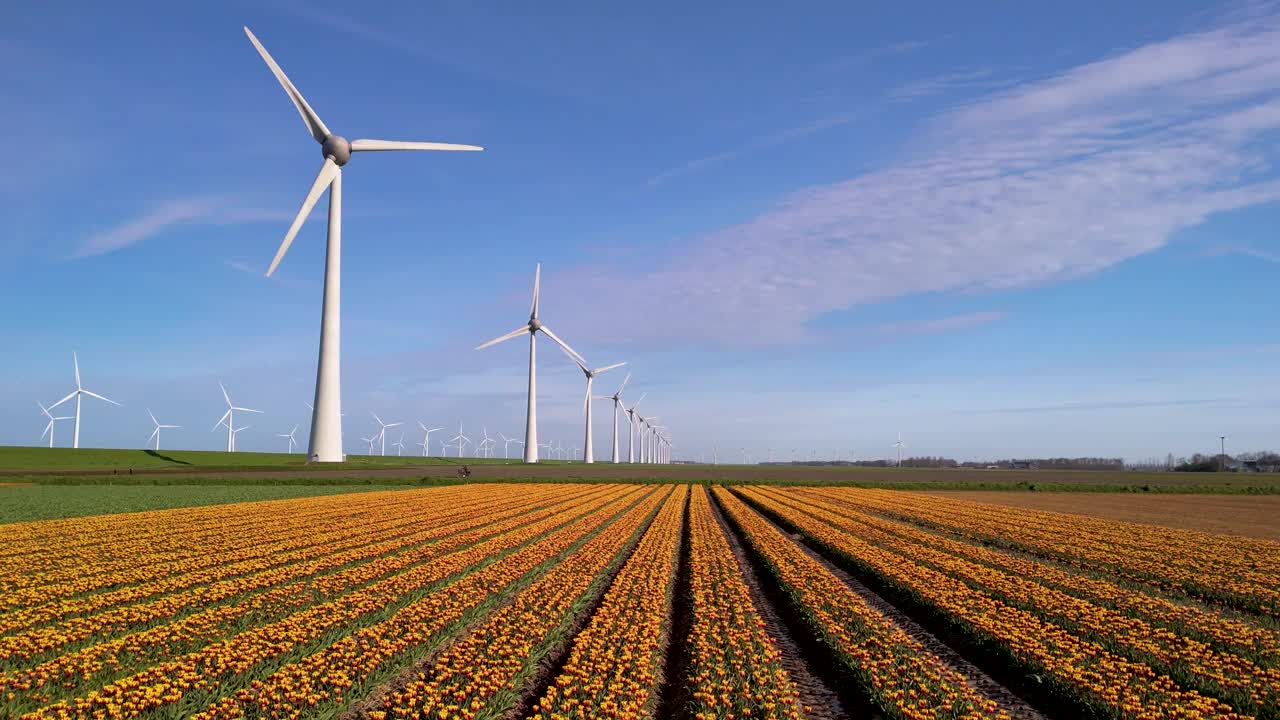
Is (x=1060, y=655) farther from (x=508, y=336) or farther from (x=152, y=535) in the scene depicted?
(x=508, y=336)

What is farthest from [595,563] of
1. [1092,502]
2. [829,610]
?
[1092,502]

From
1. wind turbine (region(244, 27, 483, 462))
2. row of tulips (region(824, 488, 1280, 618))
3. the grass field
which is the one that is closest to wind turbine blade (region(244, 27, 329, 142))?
wind turbine (region(244, 27, 483, 462))

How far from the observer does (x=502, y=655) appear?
47.6ft

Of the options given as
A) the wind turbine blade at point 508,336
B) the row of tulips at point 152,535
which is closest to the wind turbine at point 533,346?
the wind turbine blade at point 508,336

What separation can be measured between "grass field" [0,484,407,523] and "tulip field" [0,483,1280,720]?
41.5ft

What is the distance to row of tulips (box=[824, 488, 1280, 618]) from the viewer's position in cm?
2427

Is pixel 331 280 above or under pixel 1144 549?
above

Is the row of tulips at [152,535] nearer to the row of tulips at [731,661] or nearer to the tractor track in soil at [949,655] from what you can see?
the row of tulips at [731,661]

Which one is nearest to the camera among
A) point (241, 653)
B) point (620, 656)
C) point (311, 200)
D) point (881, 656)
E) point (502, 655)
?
point (241, 653)

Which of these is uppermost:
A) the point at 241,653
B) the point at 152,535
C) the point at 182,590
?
the point at 241,653

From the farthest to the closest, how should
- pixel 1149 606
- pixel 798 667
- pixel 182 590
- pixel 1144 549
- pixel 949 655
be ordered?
pixel 1144 549, pixel 182 590, pixel 1149 606, pixel 949 655, pixel 798 667

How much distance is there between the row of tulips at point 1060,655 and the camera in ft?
41.1

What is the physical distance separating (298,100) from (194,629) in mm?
78187

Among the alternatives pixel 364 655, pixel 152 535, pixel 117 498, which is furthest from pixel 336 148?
pixel 364 655
